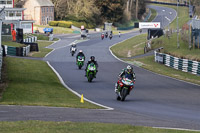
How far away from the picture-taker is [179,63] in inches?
1518

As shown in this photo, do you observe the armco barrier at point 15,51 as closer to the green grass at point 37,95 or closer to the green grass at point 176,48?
the green grass at point 176,48

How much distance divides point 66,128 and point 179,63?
28.8 m

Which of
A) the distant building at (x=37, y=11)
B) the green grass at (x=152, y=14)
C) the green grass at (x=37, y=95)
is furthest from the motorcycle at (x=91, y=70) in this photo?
the green grass at (x=152, y=14)

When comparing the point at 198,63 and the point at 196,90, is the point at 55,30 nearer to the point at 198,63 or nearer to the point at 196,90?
the point at 198,63

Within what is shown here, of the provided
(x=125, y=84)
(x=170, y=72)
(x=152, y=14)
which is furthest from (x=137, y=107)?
(x=152, y=14)

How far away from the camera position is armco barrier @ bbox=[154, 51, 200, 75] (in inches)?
1387

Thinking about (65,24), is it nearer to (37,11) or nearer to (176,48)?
(37,11)

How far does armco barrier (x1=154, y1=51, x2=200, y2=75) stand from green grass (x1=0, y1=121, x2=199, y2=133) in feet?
79.7

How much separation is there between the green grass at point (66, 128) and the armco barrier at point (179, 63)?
24.3 metres

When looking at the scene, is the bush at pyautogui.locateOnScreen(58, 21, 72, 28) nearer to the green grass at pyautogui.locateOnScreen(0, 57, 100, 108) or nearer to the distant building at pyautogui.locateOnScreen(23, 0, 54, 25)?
the distant building at pyautogui.locateOnScreen(23, 0, 54, 25)

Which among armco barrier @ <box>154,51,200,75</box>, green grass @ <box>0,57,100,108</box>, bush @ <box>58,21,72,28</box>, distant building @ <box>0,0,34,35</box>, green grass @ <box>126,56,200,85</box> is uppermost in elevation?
distant building @ <box>0,0,34,35</box>

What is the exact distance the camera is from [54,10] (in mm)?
123375

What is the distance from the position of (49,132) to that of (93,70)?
1583cm

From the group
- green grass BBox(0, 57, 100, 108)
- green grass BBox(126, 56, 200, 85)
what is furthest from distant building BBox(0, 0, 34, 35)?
green grass BBox(0, 57, 100, 108)
